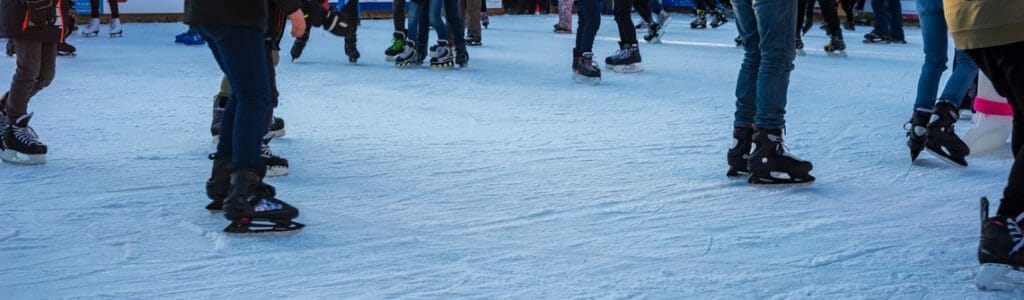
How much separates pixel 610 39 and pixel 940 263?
31.1 ft

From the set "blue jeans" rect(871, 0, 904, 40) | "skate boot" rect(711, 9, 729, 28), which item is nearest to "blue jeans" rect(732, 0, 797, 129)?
"blue jeans" rect(871, 0, 904, 40)

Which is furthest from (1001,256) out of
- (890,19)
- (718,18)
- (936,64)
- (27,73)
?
(718,18)

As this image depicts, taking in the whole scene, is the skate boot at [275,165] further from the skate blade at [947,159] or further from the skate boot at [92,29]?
the skate boot at [92,29]

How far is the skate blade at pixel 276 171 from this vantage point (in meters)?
4.14

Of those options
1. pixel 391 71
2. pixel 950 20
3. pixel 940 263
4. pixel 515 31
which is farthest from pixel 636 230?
pixel 515 31

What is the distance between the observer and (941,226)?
333cm

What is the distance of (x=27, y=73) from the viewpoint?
14.5 ft

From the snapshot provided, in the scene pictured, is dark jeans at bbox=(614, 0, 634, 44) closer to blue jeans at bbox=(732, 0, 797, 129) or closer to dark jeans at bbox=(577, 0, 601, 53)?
dark jeans at bbox=(577, 0, 601, 53)

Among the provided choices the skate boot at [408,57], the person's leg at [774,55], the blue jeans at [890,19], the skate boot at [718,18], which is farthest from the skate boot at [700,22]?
the person's leg at [774,55]

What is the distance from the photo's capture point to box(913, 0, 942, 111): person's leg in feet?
14.6

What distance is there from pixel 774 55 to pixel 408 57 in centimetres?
480

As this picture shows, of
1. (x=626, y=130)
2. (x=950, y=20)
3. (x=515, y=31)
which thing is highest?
(x=950, y=20)

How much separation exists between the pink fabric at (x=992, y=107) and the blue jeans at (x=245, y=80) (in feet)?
9.89

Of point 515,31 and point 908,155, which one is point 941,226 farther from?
point 515,31
